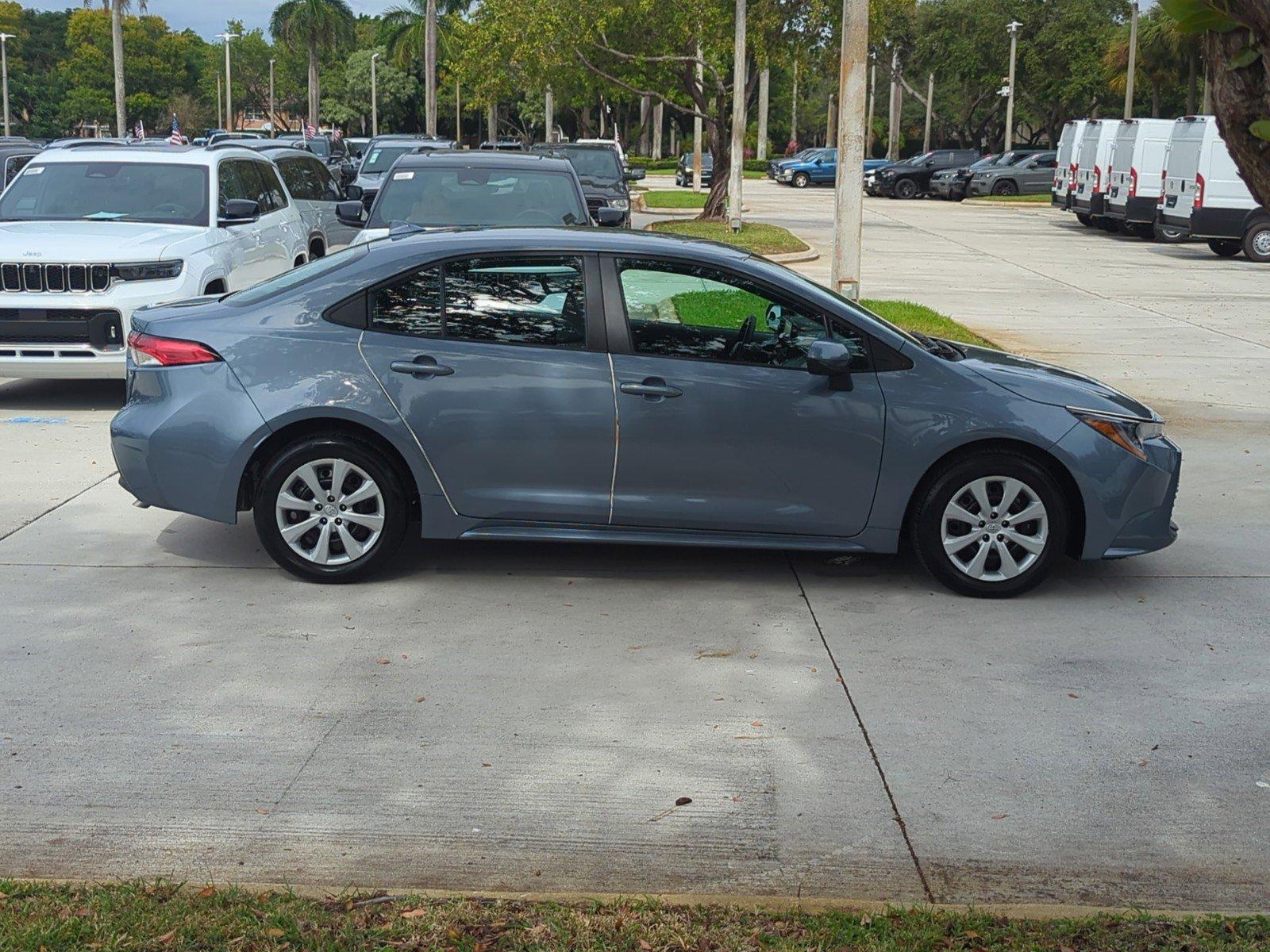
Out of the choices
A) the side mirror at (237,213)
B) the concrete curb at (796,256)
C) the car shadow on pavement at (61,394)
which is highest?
the side mirror at (237,213)

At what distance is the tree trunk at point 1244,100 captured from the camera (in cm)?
280

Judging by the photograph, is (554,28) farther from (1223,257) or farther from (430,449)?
(430,449)

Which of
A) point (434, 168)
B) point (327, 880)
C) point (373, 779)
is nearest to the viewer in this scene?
point (327, 880)

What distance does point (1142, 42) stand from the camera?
2219 inches

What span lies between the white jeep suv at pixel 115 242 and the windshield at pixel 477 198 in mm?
1196

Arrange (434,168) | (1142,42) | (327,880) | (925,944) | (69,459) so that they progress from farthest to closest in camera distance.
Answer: (1142,42)
(434,168)
(69,459)
(327,880)
(925,944)

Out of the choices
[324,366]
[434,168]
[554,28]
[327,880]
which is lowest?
[327,880]

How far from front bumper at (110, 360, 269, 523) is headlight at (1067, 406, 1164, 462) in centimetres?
369

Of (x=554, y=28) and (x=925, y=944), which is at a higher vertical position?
(x=554, y=28)

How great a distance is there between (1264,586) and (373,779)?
14.9 ft

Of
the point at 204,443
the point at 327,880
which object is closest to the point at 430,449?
the point at 204,443

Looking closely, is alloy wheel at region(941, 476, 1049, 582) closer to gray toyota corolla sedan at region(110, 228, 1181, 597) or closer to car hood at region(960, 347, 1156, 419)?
gray toyota corolla sedan at region(110, 228, 1181, 597)

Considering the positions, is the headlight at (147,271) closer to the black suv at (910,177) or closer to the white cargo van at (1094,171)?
the white cargo van at (1094,171)

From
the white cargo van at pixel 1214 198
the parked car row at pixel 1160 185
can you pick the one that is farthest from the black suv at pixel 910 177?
the white cargo van at pixel 1214 198
